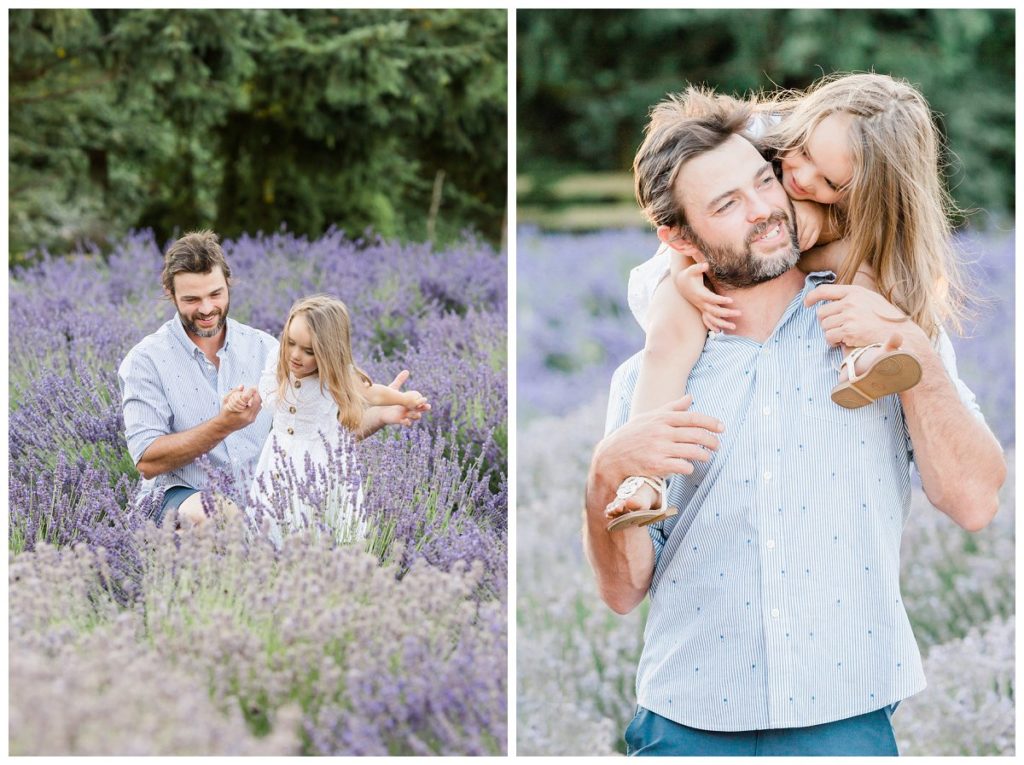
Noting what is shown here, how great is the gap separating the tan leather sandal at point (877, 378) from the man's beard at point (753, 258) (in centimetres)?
19

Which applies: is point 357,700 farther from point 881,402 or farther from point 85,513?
point 881,402

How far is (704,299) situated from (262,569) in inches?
41.6

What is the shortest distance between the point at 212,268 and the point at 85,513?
614mm

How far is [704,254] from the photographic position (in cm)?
201

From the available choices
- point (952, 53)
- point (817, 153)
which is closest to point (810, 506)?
point (817, 153)

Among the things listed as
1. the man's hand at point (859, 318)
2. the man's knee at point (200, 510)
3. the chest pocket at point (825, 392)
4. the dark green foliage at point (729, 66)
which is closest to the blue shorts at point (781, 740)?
the chest pocket at point (825, 392)

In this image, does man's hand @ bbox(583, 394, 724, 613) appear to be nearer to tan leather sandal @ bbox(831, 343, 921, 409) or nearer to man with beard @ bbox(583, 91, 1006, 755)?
man with beard @ bbox(583, 91, 1006, 755)

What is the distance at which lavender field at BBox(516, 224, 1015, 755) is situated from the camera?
3.04 metres

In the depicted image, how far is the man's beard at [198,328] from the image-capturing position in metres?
2.57

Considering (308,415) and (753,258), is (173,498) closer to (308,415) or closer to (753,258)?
(308,415)

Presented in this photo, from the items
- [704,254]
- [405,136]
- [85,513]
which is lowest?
[85,513]

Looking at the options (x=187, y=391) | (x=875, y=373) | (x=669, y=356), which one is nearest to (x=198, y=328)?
(x=187, y=391)

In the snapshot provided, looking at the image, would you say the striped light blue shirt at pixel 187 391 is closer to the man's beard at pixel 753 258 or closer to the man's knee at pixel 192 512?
the man's knee at pixel 192 512

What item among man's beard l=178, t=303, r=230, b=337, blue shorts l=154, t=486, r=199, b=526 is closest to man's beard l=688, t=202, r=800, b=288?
man's beard l=178, t=303, r=230, b=337
